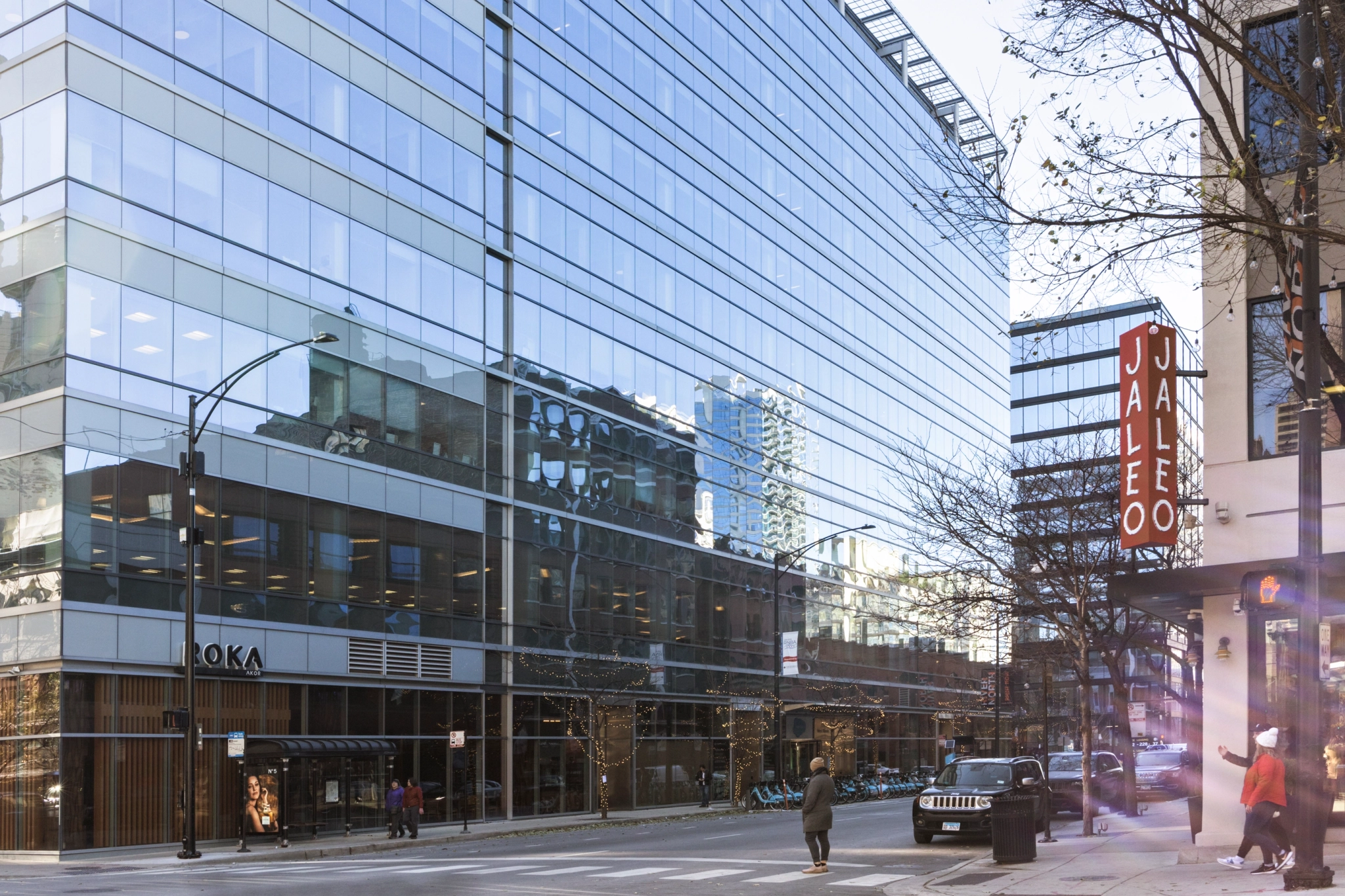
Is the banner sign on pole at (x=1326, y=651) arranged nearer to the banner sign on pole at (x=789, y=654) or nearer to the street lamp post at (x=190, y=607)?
the street lamp post at (x=190, y=607)

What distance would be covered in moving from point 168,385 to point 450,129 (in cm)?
1403

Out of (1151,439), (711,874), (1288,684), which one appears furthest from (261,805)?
(1288,684)

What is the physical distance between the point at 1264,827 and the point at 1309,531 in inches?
191

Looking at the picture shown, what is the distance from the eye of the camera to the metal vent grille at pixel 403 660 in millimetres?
36562

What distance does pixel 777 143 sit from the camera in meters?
64.9

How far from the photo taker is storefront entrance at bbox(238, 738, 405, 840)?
30500 mm

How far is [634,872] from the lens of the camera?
2105 centimetres

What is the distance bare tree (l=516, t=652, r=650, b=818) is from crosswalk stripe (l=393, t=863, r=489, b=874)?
1850 cm

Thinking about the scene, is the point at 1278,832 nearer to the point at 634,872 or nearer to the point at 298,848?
the point at 634,872

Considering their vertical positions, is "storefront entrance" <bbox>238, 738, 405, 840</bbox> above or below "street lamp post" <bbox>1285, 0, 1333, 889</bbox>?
below

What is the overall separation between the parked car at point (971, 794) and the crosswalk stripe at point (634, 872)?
6379 mm

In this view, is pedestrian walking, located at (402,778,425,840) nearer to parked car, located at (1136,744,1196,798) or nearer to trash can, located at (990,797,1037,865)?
trash can, located at (990,797,1037,865)

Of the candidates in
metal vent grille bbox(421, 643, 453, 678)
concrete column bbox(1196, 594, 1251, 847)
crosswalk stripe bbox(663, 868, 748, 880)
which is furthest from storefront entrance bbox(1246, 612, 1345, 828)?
metal vent grille bbox(421, 643, 453, 678)

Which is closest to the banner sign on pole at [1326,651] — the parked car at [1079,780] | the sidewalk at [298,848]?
the parked car at [1079,780]
